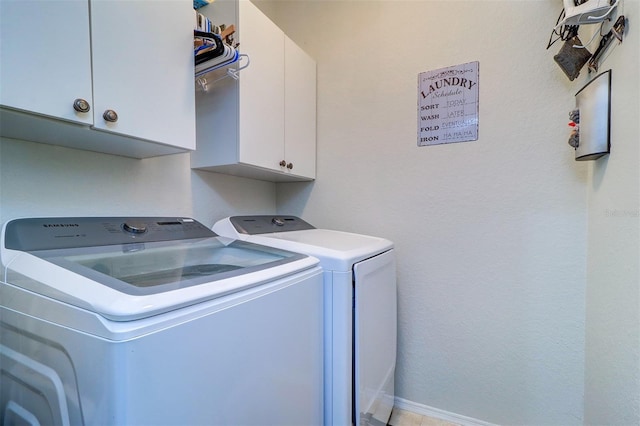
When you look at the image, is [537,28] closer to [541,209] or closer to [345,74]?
[541,209]

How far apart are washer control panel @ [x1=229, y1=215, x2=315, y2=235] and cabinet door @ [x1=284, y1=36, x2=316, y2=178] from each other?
1.03 ft

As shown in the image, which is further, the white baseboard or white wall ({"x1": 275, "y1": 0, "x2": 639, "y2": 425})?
the white baseboard

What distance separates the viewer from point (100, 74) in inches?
34.5

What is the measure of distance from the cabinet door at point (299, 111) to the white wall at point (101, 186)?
0.45m

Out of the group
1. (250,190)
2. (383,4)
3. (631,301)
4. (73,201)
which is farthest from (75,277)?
(383,4)

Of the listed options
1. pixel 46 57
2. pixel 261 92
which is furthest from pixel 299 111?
pixel 46 57

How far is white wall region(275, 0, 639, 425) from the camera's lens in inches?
56.8

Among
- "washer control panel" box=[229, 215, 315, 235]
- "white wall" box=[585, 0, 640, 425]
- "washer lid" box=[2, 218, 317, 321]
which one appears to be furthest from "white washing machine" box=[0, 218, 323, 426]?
"white wall" box=[585, 0, 640, 425]

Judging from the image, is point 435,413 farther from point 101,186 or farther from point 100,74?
point 100,74

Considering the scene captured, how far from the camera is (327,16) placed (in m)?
2.03

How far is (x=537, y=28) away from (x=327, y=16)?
125cm

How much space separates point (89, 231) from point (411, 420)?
Answer: 1.90 metres

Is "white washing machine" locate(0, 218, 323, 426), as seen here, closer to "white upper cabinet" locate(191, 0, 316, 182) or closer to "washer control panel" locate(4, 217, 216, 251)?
"washer control panel" locate(4, 217, 216, 251)

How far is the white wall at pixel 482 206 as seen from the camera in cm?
144
